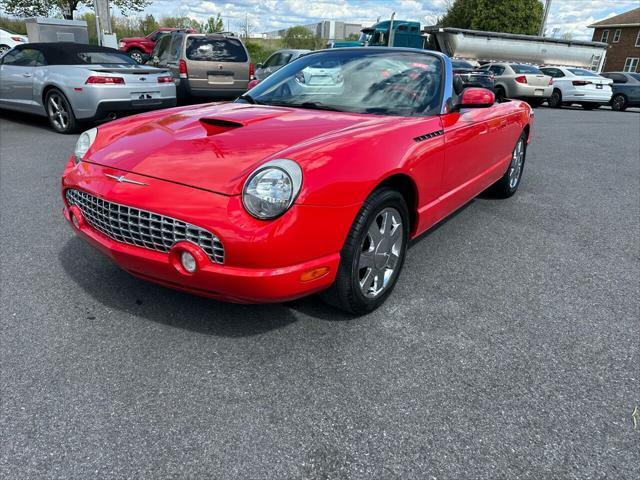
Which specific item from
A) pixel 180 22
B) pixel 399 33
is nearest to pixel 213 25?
pixel 180 22

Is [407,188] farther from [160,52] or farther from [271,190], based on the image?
[160,52]

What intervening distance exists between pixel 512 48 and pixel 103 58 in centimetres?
2018

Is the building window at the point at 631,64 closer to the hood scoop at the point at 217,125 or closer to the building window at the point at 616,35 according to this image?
the building window at the point at 616,35

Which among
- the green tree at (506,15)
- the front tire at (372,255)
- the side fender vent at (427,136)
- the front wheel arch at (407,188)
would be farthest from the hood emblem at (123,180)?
the green tree at (506,15)

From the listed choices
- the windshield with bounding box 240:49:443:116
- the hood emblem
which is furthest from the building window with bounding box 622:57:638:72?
the hood emblem

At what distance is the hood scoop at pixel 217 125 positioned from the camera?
271cm

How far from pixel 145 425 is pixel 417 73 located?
272cm

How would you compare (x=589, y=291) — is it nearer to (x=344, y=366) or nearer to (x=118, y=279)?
(x=344, y=366)

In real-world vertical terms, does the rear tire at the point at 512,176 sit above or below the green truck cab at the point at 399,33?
below

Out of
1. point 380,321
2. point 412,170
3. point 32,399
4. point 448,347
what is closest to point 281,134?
point 412,170

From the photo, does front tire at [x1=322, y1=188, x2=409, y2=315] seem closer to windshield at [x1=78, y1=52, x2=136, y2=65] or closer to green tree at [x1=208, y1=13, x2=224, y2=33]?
windshield at [x1=78, y1=52, x2=136, y2=65]

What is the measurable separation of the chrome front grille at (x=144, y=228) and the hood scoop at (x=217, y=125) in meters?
0.67

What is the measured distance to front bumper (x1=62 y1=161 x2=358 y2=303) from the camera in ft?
6.80

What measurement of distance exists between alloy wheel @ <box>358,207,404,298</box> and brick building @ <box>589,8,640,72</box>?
178 ft
